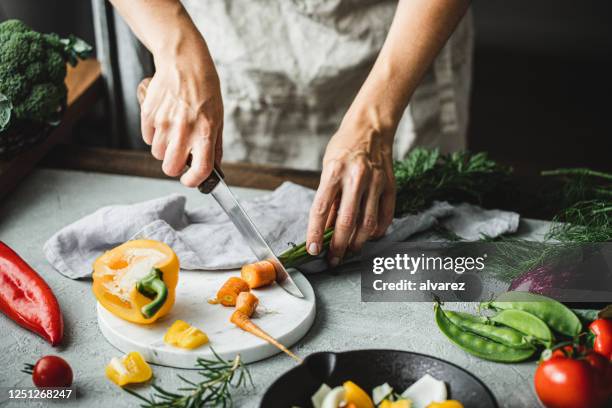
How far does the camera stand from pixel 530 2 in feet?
18.3

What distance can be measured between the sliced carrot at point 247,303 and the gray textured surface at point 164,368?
0.10m

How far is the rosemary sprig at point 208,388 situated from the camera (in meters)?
1.08

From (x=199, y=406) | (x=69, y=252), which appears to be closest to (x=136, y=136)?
(x=69, y=252)

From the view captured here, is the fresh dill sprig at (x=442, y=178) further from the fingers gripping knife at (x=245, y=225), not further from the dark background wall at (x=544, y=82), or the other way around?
the dark background wall at (x=544, y=82)

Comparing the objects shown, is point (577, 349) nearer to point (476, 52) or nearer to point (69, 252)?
point (69, 252)

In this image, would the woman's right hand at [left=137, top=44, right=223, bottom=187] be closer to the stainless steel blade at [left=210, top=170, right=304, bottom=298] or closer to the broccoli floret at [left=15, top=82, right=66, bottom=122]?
the stainless steel blade at [left=210, top=170, right=304, bottom=298]

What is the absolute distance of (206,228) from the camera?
1573 millimetres

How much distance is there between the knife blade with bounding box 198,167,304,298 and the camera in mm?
1381

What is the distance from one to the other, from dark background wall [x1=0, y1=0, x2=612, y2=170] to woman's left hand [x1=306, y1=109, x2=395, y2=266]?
8.48 feet

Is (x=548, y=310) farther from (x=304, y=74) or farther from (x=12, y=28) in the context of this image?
(x=12, y=28)

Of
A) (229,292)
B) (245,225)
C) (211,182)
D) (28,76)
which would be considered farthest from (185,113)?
(28,76)

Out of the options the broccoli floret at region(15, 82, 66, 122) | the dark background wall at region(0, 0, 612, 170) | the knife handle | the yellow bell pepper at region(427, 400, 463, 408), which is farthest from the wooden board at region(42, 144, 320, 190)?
the dark background wall at region(0, 0, 612, 170)

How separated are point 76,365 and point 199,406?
10.3 inches

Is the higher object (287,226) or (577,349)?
(577,349)
